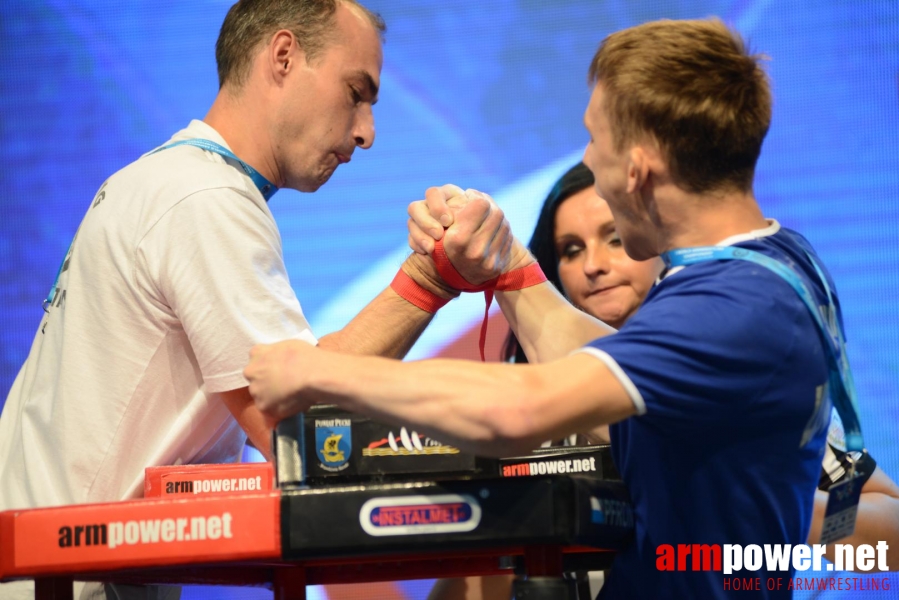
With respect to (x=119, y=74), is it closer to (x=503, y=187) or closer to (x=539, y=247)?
(x=503, y=187)

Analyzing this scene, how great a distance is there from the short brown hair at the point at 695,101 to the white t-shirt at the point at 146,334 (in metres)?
0.64

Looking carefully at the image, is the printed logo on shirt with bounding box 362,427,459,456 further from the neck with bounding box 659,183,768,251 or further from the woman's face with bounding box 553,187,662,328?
the woman's face with bounding box 553,187,662,328

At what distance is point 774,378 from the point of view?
1106 millimetres

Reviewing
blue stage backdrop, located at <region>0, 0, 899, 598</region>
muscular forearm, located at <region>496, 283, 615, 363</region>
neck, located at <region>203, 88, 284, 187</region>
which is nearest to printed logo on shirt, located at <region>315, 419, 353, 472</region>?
muscular forearm, located at <region>496, 283, 615, 363</region>

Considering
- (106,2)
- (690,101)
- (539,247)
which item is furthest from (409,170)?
(690,101)

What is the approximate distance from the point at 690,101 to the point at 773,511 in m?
0.54

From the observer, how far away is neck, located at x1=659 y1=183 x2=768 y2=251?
1.25 m

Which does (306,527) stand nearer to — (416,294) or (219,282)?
(219,282)

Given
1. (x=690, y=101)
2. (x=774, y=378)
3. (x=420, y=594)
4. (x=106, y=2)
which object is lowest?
(x=420, y=594)

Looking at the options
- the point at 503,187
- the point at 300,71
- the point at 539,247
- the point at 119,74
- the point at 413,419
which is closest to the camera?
the point at 413,419

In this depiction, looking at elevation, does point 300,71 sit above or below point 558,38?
below

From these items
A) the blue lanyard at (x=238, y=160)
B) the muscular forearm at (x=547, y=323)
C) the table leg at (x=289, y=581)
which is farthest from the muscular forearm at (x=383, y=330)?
the table leg at (x=289, y=581)

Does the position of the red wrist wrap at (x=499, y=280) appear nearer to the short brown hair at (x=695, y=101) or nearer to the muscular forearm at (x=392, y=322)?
the muscular forearm at (x=392, y=322)

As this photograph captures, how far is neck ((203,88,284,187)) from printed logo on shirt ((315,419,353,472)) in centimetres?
83
